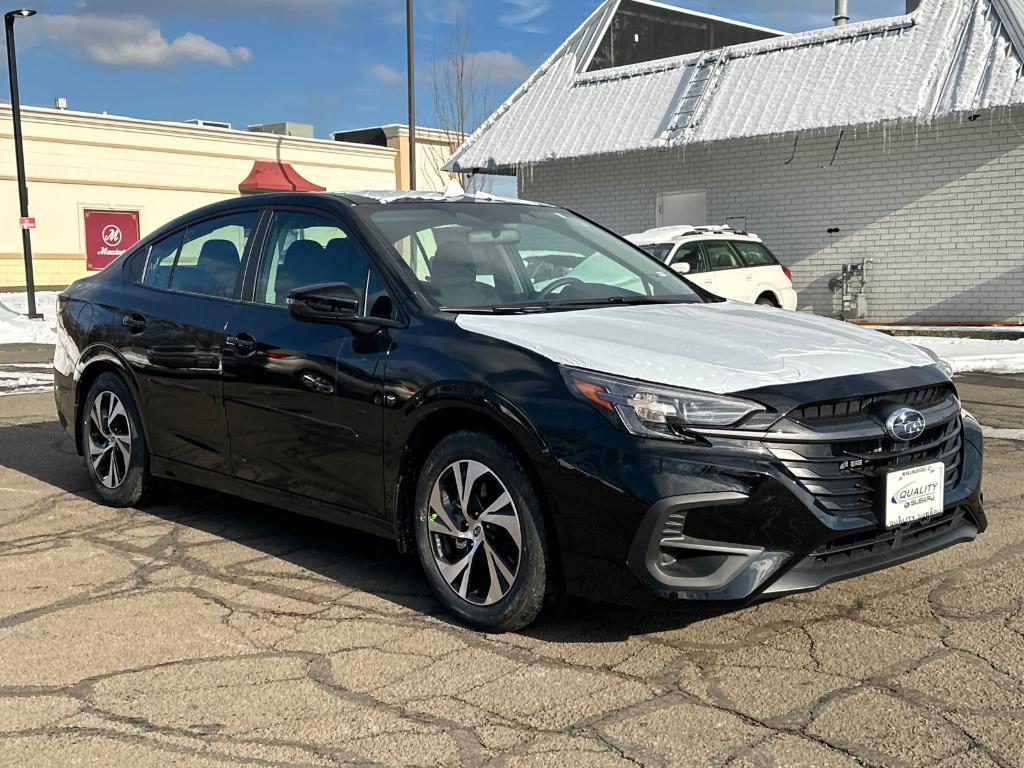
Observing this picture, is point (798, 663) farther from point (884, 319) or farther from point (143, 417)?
point (884, 319)

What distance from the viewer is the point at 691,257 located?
597 inches

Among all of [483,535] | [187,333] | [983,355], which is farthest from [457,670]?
[983,355]

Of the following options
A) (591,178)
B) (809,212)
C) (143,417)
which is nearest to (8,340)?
(591,178)

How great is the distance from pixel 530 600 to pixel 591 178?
19157mm

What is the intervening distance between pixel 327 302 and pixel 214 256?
4.41ft

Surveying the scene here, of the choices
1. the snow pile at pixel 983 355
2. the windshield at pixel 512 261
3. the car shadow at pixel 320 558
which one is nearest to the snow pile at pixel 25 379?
the car shadow at pixel 320 558

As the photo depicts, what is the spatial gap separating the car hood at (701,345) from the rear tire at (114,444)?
7.93 ft

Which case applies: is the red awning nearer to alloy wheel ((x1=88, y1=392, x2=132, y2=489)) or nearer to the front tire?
alloy wheel ((x1=88, y1=392, x2=132, y2=489))

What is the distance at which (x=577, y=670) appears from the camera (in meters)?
3.63

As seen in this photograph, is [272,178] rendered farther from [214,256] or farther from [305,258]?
[305,258]

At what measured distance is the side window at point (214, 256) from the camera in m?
5.29

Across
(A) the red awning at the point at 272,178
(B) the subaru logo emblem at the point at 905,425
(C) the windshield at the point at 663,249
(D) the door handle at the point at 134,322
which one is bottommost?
(B) the subaru logo emblem at the point at 905,425

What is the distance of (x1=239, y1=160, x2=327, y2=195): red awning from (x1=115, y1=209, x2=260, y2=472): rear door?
111 ft

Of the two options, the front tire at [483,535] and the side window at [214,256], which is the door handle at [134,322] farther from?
the front tire at [483,535]
